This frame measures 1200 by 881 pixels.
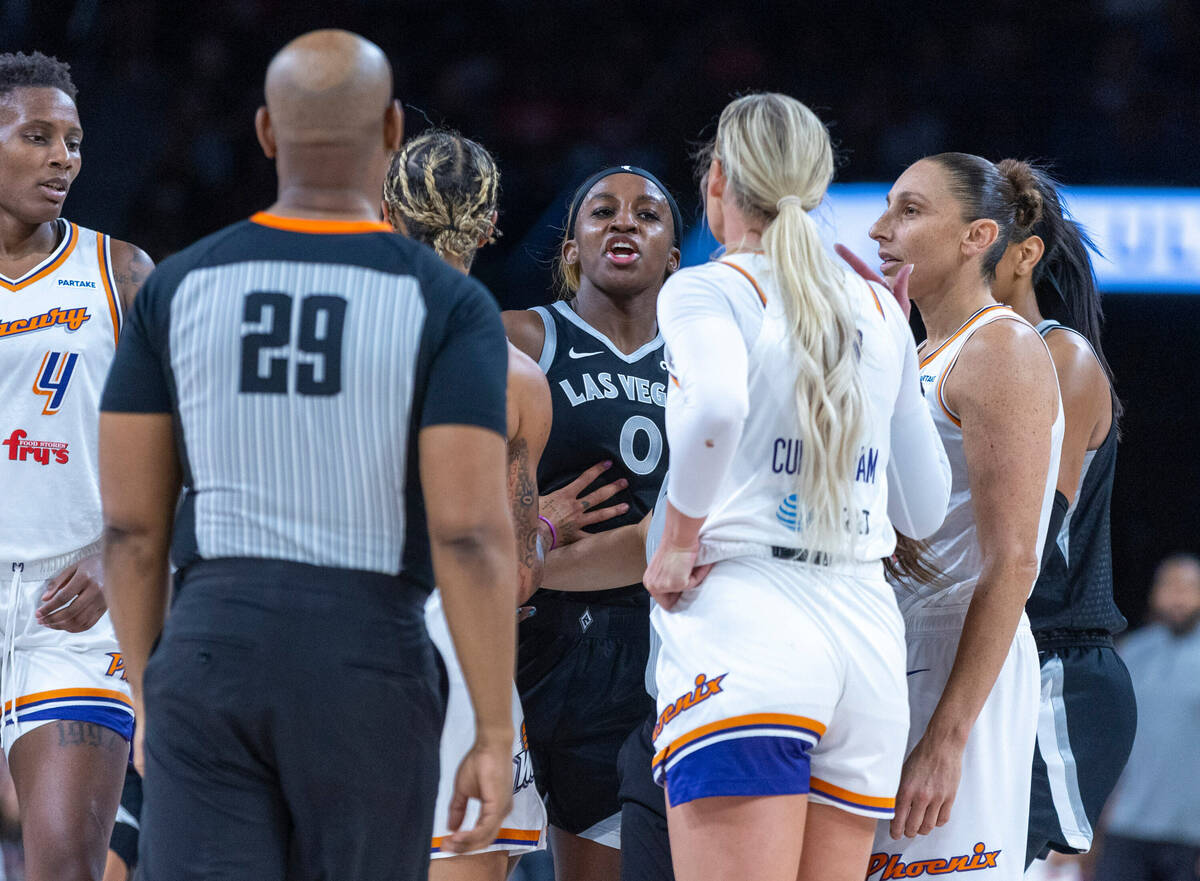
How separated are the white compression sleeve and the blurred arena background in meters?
6.85

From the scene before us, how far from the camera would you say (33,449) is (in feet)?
12.3

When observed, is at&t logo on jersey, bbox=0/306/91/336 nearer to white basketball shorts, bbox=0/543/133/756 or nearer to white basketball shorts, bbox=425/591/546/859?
white basketball shorts, bbox=0/543/133/756

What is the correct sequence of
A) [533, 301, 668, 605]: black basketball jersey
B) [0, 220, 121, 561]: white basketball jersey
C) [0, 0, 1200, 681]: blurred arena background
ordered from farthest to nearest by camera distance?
[0, 0, 1200, 681]: blurred arena background, [533, 301, 668, 605]: black basketball jersey, [0, 220, 121, 561]: white basketball jersey

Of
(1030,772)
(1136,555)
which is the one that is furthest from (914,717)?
(1136,555)

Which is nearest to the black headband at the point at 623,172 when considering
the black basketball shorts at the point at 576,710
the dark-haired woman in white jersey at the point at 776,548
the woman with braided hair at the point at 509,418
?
the woman with braided hair at the point at 509,418

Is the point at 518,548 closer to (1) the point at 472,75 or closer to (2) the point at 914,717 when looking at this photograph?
(2) the point at 914,717

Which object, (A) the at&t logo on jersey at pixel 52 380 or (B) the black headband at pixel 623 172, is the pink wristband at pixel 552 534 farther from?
(A) the at&t logo on jersey at pixel 52 380

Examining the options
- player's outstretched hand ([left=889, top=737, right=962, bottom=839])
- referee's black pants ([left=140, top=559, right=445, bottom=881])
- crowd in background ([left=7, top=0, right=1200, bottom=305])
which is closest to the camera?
referee's black pants ([left=140, top=559, right=445, bottom=881])

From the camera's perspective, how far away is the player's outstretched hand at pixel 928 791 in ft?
9.55

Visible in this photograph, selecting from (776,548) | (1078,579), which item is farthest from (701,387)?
(1078,579)

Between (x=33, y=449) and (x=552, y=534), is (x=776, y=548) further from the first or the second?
(x=33, y=449)

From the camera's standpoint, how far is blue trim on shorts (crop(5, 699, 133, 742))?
11.8ft

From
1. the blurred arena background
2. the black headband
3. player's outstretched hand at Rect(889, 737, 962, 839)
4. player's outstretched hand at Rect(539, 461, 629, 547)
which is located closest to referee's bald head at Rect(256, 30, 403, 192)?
player's outstretched hand at Rect(539, 461, 629, 547)

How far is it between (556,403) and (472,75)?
745 centimetres
